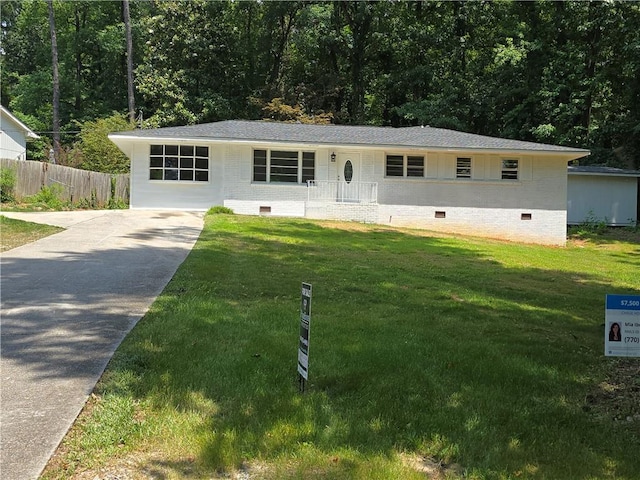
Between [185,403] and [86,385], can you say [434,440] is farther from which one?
[86,385]

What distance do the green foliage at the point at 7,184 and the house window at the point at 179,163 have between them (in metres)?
5.22

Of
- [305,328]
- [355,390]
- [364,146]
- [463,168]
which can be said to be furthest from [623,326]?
[463,168]

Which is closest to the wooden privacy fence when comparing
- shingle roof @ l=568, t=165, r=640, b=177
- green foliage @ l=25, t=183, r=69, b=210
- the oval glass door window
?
green foliage @ l=25, t=183, r=69, b=210

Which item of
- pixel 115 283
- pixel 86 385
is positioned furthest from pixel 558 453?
pixel 115 283

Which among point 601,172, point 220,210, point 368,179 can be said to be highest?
point 601,172

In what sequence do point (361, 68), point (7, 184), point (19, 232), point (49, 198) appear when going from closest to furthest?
point (19, 232), point (7, 184), point (49, 198), point (361, 68)

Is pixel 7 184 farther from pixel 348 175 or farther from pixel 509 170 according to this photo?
pixel 509 170

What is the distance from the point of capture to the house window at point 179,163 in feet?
69.5

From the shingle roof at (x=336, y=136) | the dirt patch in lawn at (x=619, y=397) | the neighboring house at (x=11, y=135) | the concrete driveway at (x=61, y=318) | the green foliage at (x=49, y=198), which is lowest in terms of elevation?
the dirt patch in lawn at (x=619, y=397)

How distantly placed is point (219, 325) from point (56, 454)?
104 inches

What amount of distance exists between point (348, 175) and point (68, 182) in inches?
435

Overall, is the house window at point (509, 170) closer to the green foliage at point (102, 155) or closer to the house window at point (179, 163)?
the house window at point (179, 163)

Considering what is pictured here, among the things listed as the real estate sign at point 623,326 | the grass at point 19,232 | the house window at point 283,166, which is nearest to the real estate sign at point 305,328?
the real estate sign at point 623,326

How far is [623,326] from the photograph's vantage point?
3.97 m
